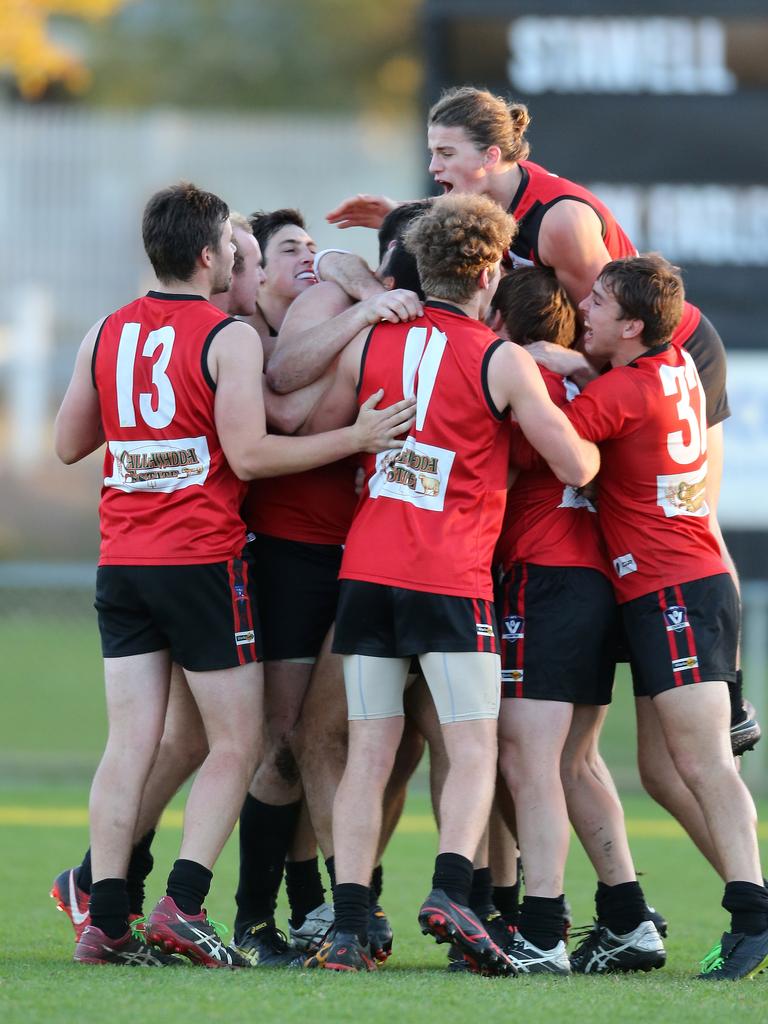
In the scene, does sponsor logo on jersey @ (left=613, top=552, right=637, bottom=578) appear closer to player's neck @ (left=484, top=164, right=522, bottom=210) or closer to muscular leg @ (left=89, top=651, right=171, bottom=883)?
player's neck @ (left=484, top=164, right=522, bottom=210)

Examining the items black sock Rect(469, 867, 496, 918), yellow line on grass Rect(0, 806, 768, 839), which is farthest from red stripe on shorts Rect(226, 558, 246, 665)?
yellow line on grass Rect(0, 806, 768, 839)

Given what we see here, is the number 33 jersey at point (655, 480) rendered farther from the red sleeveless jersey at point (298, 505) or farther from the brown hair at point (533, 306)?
the red sleeveless jersey at point (298, 505)

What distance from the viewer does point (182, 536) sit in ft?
15.2

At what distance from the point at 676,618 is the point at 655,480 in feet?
1.39

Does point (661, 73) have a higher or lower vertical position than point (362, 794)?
higher

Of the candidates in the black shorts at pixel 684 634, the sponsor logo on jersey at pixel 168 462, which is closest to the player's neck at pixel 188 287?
the sponsor logo on jersey at pixel 168 462

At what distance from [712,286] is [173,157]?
10.5 m

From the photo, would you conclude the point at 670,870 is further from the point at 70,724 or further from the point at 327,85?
the point at 327,85

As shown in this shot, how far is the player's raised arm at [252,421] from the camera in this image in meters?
4.58

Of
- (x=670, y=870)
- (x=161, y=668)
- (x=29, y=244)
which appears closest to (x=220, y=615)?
(x=161, y=668)

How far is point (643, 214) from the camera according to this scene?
9484 mm

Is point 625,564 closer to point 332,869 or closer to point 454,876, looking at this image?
point 454,876

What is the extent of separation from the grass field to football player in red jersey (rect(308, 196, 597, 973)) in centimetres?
39

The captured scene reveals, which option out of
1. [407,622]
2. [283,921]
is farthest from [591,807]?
[283,921]
